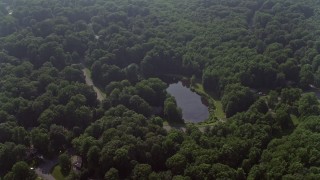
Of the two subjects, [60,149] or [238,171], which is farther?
[60,149]

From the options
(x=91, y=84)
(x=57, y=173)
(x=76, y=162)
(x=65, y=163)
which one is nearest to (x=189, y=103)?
(x=91, y=84)

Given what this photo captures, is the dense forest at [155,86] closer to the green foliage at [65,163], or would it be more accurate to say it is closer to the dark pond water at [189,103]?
the green foliage at [65,163]

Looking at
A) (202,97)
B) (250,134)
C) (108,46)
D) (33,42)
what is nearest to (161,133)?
(250,134)

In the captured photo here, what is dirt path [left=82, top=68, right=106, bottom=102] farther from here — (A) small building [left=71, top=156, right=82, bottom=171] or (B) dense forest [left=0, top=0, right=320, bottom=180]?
(A) small building [left=71, top=156, right=82, bottom=171]

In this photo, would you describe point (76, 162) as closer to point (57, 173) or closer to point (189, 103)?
point (57, 173)

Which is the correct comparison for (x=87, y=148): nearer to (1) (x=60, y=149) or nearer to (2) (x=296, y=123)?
(1) (x=60, y=149)

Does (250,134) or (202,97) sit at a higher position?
(250,134)
